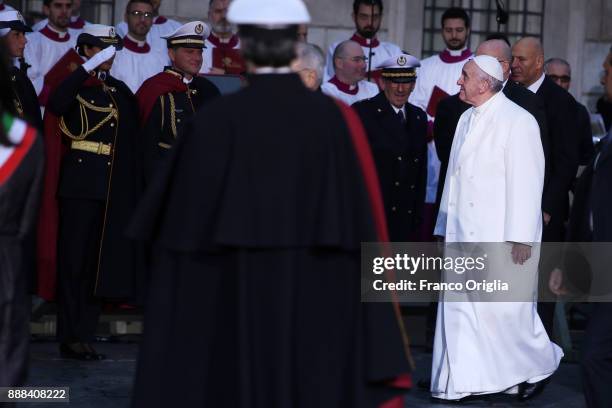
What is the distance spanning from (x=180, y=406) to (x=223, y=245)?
603 millimetres

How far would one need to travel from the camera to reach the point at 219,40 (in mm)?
11305

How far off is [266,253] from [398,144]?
473cm

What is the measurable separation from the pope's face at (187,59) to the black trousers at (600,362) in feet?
11.8

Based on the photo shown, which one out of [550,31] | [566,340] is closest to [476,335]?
[566,340]

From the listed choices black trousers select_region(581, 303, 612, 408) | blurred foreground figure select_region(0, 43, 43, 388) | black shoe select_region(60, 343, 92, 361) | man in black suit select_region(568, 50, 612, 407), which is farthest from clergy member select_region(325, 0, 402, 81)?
blurred foreground figure select_region(0, 43, 43, 388)

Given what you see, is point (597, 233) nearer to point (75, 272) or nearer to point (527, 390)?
point (527, 390)

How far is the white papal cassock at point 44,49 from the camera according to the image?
36.6 ft

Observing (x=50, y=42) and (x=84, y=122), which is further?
(x=50, y=42)

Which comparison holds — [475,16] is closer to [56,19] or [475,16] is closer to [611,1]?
[611,1]

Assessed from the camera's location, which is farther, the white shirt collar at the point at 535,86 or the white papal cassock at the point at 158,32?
the white papal cassock at the point at 158,32

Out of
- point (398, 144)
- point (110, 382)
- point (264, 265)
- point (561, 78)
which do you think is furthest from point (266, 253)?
point (561, 78)

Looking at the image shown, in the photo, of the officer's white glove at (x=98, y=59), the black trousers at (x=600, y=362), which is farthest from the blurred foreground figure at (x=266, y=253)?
the officer's white glove at (x=98, y=59)

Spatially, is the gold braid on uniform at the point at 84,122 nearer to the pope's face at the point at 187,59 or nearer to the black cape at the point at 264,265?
the pope's face at the point at 187,59

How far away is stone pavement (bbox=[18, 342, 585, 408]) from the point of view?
7.87 metres
